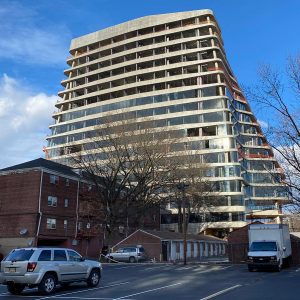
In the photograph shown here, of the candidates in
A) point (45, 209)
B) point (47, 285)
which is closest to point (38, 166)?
point (45, 209)

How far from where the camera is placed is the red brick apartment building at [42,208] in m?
46.4

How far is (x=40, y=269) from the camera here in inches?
615

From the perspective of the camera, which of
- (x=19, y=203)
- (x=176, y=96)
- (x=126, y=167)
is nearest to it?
(x=19, y=203)

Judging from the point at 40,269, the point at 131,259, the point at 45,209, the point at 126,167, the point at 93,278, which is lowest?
the point at 93,278

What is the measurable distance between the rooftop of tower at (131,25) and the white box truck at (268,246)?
73898 millimetres

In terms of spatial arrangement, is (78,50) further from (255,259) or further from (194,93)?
(255,259)

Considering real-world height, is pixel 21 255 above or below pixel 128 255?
below

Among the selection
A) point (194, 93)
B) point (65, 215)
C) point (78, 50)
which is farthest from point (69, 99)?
point (65, 215)

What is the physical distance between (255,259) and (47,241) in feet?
91.3

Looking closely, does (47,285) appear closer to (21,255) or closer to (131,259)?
(21,255)

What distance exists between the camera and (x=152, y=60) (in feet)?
322

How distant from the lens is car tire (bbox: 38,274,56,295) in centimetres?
1550

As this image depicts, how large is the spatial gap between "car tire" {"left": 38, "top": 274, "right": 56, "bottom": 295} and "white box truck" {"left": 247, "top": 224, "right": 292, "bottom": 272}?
16.6m

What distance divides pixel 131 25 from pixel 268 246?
84166 millimetres
